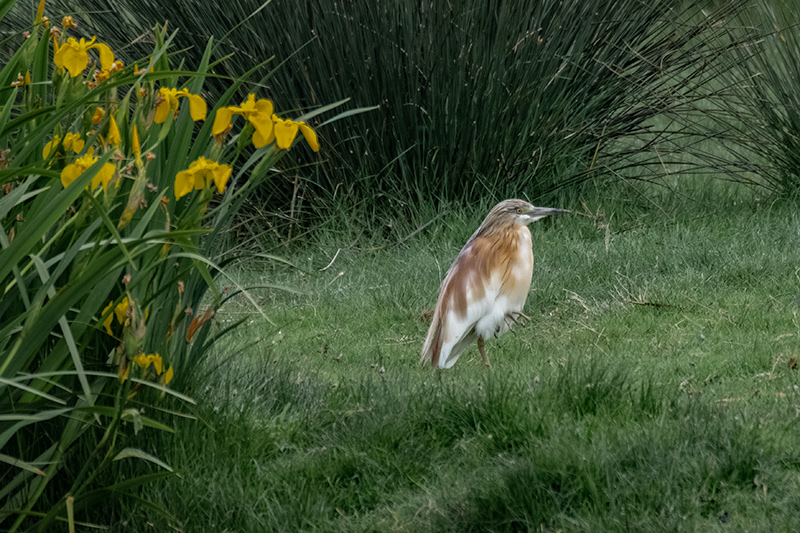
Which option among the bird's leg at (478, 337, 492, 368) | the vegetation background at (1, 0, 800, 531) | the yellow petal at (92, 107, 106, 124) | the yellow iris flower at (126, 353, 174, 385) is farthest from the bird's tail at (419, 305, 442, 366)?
the yellow petal at (92, 107, 106, 124)

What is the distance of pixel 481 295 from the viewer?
413cm

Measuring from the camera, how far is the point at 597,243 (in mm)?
5809

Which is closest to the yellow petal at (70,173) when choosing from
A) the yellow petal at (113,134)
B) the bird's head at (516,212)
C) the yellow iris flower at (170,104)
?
the yellow petal at (113,134)

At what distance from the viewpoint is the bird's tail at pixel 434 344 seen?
4.09m

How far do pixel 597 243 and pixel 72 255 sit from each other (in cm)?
411

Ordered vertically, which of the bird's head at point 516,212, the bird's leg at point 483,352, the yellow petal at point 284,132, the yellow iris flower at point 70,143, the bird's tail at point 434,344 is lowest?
the bird's leg at point 483,352

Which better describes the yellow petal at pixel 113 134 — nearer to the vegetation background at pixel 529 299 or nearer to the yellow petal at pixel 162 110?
the yellow petal at pixel 162 110

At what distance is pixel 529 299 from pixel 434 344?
1024 millimetres

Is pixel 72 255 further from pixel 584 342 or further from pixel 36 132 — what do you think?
pixel 584 342

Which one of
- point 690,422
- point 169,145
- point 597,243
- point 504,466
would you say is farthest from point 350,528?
point 597,243

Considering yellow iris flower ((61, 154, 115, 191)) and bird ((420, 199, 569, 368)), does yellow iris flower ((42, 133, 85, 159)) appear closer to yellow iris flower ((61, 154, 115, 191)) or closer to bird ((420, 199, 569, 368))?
yellow iris flower ((61, 154, 115, 191))

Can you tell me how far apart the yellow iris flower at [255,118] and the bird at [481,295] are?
6.38 ft

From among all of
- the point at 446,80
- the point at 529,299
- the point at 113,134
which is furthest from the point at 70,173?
the point at 446,80

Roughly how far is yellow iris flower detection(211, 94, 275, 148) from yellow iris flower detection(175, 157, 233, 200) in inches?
4.5
